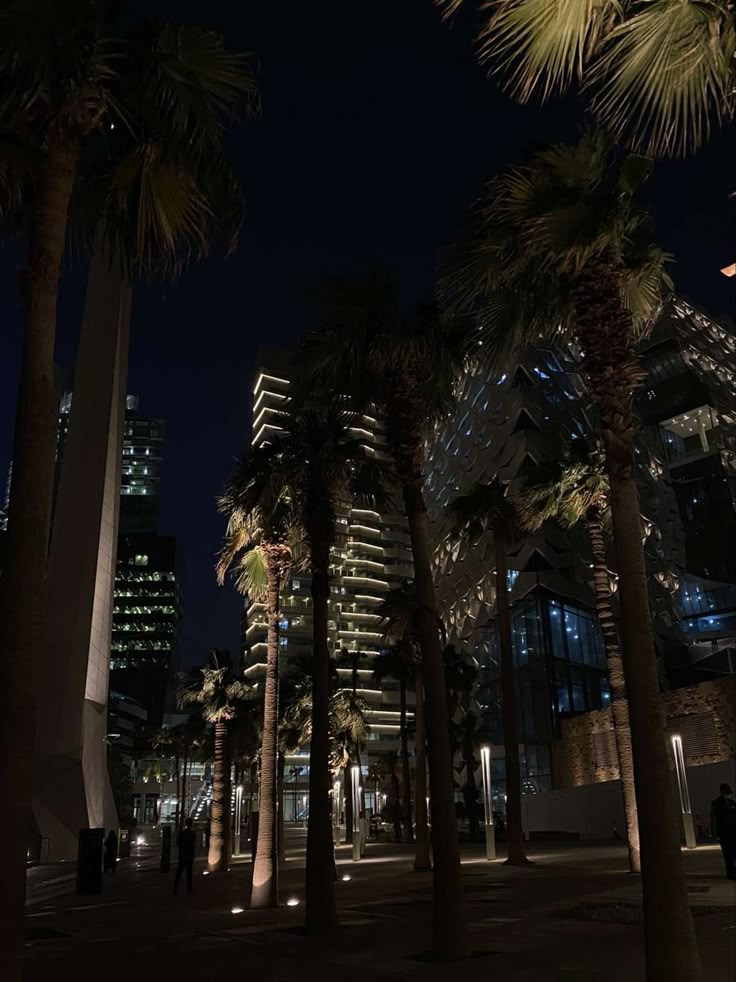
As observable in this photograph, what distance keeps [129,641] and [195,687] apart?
6282 inches

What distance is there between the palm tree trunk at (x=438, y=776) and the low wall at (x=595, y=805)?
29.2 m

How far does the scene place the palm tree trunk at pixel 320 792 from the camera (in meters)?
13.2

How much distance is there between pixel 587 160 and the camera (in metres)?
9.45

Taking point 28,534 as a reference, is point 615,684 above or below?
above

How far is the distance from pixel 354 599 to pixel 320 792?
12820cm

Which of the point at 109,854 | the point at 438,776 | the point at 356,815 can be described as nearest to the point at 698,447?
the point at 356,815

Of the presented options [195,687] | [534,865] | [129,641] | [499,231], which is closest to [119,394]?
[195,687]

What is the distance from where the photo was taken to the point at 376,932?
12914 millimetres

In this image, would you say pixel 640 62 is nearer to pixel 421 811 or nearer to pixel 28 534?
pixel 28 534

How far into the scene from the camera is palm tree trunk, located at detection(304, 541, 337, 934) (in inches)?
520

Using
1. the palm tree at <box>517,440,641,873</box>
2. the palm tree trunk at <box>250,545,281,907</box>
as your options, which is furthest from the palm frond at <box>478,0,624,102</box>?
the palm tree at <box>517,440,641,873</box>

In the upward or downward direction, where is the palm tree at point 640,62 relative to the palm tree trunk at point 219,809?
upward

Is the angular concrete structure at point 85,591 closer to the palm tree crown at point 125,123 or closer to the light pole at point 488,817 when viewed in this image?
the light pole at point 488,817

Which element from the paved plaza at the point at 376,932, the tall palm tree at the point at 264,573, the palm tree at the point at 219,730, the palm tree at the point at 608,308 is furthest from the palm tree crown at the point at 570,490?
the palm tree at the point at 219,730
